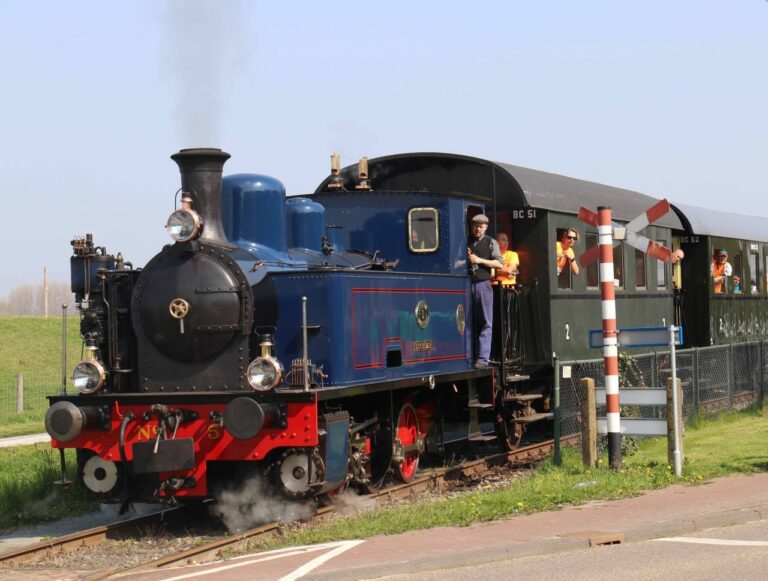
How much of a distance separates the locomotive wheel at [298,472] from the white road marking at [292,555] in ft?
4.49

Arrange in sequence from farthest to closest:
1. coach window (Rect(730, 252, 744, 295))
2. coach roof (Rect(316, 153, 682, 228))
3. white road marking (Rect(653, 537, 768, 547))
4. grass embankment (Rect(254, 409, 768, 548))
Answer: coach window (Rect(730, 252, 744, 295)), coach roof (Rect(316, 153, 682, 228)), grass embankment (Rect(254, 409, 768, 548)), white road marking (Rect(653, 537, 768, 547))

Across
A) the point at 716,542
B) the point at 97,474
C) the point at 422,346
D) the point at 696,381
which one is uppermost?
the point at 422,346

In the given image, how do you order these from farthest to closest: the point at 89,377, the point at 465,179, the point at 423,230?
the point at 465,179 → the point at 423,230 → the point at 89,377

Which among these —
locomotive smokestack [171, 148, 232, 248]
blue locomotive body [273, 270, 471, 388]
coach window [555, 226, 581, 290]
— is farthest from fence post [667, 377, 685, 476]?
locomotive smokestack [171, 148, 232, 248]

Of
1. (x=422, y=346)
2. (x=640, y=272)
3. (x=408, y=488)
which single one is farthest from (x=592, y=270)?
(x=408, y=488)

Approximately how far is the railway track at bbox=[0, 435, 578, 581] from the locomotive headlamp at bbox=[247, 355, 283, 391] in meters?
1.14

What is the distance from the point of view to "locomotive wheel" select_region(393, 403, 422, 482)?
38.2 ft

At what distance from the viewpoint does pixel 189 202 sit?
1001cm

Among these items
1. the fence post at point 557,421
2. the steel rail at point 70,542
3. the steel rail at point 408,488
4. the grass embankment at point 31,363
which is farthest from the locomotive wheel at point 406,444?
the grass embankment at point 31,363

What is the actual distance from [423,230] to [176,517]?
12.9 ft

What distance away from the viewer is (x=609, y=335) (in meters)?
11.4

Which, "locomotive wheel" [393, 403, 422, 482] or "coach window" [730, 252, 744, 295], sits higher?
"coach window" [730, 252, 744, 295]

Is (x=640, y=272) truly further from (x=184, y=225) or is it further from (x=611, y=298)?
(x=184, y=225)

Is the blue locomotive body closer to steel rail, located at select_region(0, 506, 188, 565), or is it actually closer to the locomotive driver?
the locomotive driver
